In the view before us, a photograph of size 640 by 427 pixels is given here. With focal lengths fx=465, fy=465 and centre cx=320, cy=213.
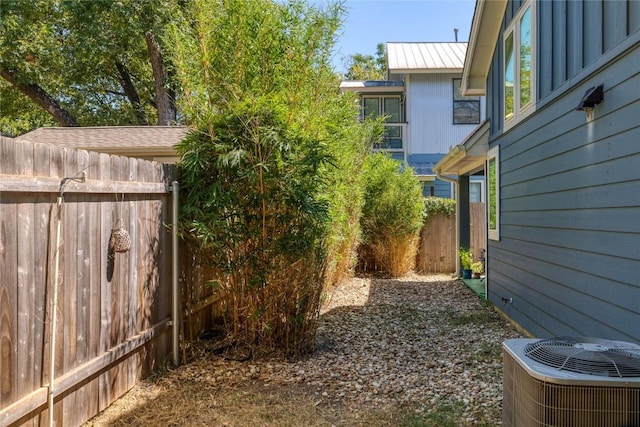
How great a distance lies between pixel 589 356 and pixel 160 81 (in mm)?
13205

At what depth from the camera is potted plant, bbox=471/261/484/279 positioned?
9.27m

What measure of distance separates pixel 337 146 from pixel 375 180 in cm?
472

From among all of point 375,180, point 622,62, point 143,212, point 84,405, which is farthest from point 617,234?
point 375,180

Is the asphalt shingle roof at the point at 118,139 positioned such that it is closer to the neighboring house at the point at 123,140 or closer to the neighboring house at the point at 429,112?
the neighboring house at the point at 123,140

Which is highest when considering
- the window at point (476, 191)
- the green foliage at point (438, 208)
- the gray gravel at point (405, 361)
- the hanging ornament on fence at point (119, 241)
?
the window at point (476, 191)

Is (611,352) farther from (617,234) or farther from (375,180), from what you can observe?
(375,180)

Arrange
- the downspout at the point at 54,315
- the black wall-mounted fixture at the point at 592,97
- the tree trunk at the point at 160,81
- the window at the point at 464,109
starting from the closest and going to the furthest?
the downspout at the point at 54,315 → the black wall-mounted fixture at the point at 592,97 → the tree trunk at the point at 160,81 → the window at the point at 464,109

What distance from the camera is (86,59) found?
13.1 metres

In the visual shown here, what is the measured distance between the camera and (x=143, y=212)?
349 centimetres

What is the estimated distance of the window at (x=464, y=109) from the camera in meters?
14.7

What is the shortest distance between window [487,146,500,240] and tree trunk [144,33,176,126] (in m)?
8.79

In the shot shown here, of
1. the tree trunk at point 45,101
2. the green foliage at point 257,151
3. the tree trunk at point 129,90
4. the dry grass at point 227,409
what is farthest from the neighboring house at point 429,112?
the dry grass at point 227,409

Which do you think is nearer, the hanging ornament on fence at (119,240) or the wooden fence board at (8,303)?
the wooden fence board at (8,303)

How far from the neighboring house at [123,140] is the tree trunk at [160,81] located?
4.32 meters
